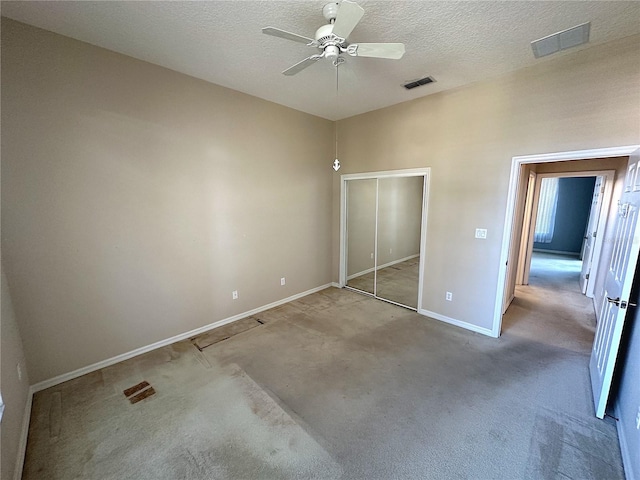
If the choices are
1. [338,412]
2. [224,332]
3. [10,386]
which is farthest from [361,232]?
[10,386]

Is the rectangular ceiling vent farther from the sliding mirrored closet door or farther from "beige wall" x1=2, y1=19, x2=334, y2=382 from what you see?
"beige wall" x1=2, y1=19, x2=334, y2=382

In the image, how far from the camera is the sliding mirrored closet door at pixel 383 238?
14.1 feet

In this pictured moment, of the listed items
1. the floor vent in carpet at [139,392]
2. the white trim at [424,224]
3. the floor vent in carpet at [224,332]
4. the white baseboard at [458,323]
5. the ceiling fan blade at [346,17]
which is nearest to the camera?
the ceiling fan blade at [346,17]

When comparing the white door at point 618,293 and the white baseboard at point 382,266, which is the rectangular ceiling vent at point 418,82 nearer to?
the white door at point 618,293

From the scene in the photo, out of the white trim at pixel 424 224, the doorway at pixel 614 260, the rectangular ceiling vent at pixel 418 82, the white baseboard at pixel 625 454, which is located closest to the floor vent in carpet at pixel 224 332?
the white trim at pixel 424 224

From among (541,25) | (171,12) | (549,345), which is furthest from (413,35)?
(549,345)

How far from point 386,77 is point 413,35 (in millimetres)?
752

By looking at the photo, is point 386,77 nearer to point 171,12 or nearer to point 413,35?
point 413,35

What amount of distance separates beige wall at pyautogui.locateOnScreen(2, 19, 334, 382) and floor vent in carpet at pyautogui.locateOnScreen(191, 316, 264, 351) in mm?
169

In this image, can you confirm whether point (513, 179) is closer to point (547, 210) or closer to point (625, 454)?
point (625, 454)

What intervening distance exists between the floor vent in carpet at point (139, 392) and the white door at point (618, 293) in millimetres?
3650

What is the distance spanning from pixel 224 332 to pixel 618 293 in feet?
12.6

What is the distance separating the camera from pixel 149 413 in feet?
6.74

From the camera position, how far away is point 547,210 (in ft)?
25.6
